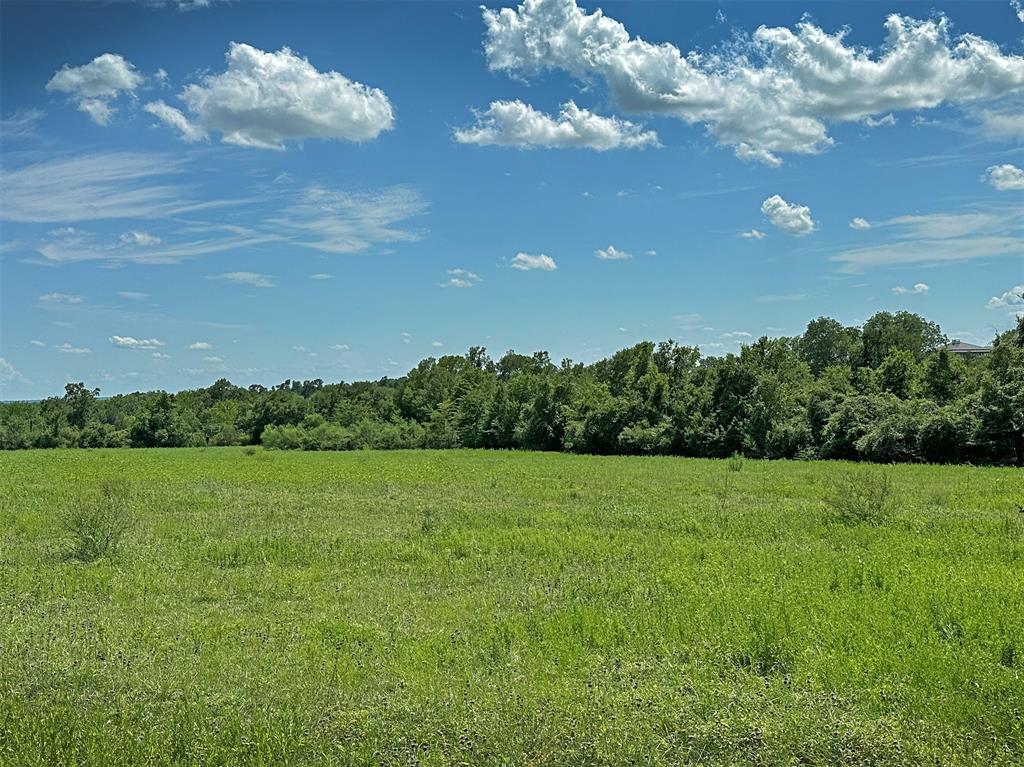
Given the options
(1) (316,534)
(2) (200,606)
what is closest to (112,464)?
(1) (316,534)

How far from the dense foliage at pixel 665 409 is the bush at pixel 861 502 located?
937 inches

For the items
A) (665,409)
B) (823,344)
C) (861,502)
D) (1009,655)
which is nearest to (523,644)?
(1009,655)

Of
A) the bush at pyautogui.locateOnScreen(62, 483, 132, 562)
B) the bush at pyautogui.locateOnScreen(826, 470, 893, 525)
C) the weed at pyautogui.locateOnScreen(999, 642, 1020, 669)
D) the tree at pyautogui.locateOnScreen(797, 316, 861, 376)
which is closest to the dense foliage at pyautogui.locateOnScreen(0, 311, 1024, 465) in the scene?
the tree at pyautogui.locateOnScreen(797, 316, 861, 376)

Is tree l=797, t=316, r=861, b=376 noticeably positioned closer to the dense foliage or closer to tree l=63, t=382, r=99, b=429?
the dense foliage

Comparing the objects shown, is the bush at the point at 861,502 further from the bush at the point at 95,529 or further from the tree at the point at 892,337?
the tree at the point at 892,337

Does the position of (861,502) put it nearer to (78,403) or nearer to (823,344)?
(823,344)

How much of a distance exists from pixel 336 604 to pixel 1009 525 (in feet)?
46.5

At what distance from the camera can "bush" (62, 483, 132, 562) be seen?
1310 cm

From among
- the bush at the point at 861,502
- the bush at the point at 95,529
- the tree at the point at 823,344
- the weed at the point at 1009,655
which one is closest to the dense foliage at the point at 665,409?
the tree at the point at 823,344

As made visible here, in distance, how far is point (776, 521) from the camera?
16219mm

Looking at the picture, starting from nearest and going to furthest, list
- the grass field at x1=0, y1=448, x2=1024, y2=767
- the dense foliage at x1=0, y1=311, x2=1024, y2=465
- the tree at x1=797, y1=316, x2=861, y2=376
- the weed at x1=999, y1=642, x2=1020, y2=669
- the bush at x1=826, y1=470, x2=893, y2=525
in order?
1. the grass field at x1=0, y1=448, x2=1024, y2=767
2. the weed at x1=999, y1=642, x2=1020, y2=669
3. the bush at x1=826, y1=470, x2=893, y2=525
4. the dense foliage at x1=0, y1=311, x2=1024, y2=465
5. the tree at x1=797, y1=316, x2=861, y2=376

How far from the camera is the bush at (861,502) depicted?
15.9 meters

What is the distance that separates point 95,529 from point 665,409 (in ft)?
153

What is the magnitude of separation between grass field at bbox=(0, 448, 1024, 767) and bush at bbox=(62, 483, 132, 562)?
26 centimetres
